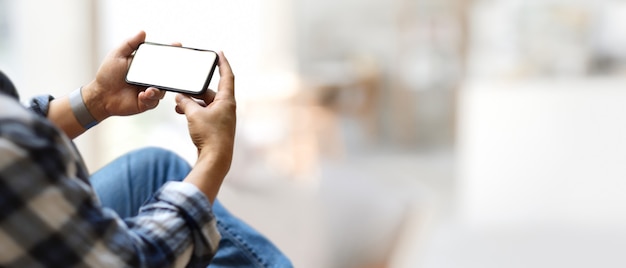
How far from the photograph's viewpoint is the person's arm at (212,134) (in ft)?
1.53

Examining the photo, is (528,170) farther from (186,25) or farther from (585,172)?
(186,25)

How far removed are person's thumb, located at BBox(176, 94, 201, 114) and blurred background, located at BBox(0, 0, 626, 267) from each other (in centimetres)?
13

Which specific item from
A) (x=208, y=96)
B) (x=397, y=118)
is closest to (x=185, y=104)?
(x=208, y=96)

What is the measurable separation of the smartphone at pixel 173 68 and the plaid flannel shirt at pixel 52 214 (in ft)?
0.34

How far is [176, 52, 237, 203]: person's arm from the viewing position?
0.46 meters

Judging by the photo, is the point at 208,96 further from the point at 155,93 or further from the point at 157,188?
the point at 157,188

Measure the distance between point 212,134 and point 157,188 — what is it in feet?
0.64

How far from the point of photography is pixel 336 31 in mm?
4414

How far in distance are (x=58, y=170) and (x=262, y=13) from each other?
3000 millimetres

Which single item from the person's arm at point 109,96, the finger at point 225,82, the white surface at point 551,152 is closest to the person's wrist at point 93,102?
the person's arm at point 109,96

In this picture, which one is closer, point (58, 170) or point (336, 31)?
point (58, 170)

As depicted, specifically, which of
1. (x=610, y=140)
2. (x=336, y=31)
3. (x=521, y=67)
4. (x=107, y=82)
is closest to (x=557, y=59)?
(x=521, y=67)

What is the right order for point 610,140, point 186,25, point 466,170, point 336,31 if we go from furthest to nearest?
point 336,31
point 466,170
point 610,140
point 186,25

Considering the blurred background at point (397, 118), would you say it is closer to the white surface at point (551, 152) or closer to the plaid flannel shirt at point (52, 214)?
the white surface at point (551, 152)
